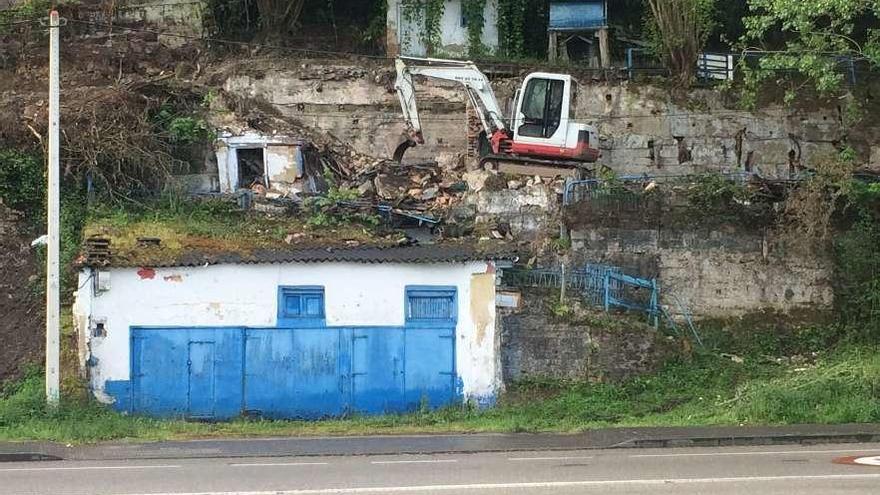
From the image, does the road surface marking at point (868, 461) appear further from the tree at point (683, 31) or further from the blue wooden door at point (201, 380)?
the tree at point (683, 31)

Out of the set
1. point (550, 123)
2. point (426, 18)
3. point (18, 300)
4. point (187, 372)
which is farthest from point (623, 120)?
point (18, 300)

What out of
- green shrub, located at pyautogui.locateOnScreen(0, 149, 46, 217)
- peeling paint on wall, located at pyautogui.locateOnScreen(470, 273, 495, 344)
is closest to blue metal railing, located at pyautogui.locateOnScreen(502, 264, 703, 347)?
peeling paint on wall, located at pyautogui.locateOnScreen(470, 273, 495, 344)

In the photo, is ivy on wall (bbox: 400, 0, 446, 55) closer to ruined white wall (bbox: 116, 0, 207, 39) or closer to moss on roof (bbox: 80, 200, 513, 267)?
ruined white wall (bbox: 116, 0, 207, 39)

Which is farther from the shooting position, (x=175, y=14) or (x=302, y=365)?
(x=175, y=14)

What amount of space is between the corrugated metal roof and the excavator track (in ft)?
Result: 14.5

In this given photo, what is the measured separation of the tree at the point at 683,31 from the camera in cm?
2322

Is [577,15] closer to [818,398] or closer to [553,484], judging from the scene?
[818,398]

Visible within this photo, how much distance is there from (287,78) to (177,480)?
50.9 ft

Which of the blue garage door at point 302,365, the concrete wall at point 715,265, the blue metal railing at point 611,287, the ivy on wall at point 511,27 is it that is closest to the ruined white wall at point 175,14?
the ivy on wall at point 511,27

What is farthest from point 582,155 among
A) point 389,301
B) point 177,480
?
point 177,480

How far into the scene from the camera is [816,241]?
A: 19609 mm

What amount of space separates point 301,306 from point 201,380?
2400mm

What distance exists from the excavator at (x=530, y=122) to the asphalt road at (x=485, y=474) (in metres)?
9.46

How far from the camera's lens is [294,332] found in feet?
57.1
